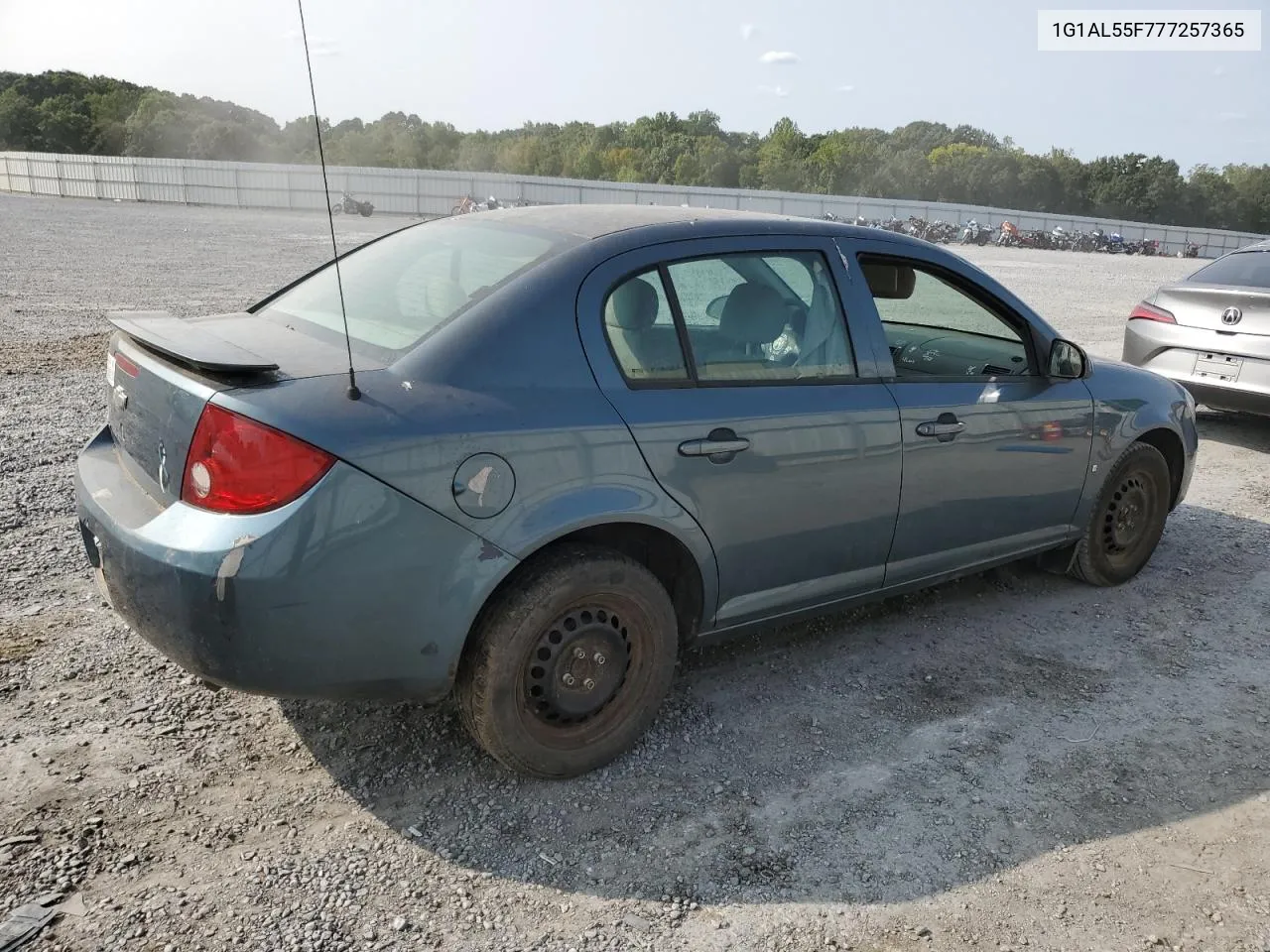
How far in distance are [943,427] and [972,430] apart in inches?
7.4

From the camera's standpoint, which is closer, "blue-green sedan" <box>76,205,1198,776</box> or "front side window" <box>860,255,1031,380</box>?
"blue-green sedan" <box>76,205,1198,776</box>

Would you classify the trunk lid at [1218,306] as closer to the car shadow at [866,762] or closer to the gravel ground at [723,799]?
the gravel ground at [723,799]

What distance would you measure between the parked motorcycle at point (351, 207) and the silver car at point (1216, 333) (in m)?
40.6

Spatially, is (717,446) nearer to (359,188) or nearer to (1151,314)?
(1151,314)

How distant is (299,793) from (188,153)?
77.0m

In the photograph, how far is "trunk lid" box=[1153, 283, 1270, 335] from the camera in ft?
23.7

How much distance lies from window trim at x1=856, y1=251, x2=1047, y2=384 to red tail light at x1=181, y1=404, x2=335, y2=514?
6.88ft

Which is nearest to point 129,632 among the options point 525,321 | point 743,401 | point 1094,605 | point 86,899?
point 86,899

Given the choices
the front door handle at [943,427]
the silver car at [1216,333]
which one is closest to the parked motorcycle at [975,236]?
the silver car at [1216,333]

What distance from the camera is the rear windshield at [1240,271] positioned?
7.49 metres

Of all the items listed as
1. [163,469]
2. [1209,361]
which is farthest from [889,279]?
[1209,361]

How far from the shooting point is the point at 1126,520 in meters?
4.90

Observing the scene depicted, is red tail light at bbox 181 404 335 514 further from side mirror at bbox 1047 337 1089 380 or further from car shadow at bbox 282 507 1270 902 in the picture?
side mirror at bbox 1047 337 1089 380

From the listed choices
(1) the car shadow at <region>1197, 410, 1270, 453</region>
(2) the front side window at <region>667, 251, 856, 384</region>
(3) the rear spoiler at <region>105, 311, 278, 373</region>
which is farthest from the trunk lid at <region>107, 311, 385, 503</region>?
(1) the car shadow at <region>1197, 410, 1270, 453</region>
